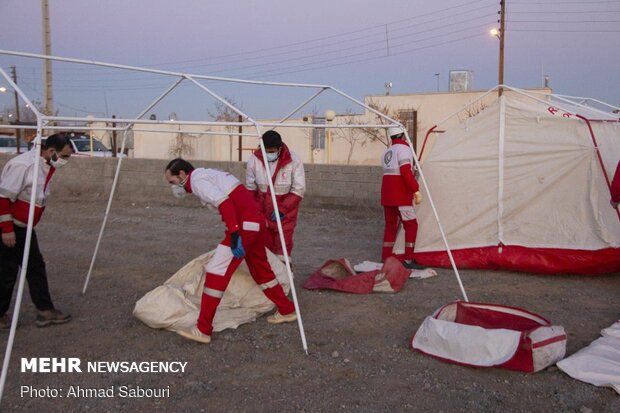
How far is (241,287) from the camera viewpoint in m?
5.80

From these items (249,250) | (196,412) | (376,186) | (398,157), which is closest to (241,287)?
(249,250)

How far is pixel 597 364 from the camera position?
13.8 feet

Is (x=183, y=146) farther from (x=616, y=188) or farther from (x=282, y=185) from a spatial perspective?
(x=616, y=188)

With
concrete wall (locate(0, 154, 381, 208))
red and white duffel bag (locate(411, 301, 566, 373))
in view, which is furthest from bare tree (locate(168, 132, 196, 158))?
red and white duffel bag (locate(411, 301, 566, 373))

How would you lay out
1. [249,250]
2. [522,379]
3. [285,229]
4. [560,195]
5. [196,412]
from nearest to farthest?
1. [196,412]
2. [522,379]
3. [249,250]
4. [285,229]
5. [560,195]

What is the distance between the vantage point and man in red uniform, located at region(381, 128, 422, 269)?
23.5 ft

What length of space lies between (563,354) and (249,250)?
253 cm

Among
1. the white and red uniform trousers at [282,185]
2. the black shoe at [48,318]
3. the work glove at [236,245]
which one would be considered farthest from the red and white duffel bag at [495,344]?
the black shoe at [48,318]

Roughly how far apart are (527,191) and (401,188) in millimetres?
1483

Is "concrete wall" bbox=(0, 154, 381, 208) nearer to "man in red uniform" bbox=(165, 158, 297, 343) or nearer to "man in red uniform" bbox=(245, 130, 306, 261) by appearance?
"man in red uniform" bbox=(245, 130, 306, 261)

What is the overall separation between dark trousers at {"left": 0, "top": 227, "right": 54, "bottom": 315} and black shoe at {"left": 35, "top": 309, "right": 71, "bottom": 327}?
49 mm

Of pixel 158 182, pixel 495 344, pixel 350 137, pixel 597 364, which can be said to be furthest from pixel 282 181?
pixel 350 137

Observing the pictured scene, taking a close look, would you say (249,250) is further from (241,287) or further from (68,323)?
(68,323)

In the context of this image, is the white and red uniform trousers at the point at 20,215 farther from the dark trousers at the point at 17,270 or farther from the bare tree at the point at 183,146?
the bare tree at the point at 183,146
